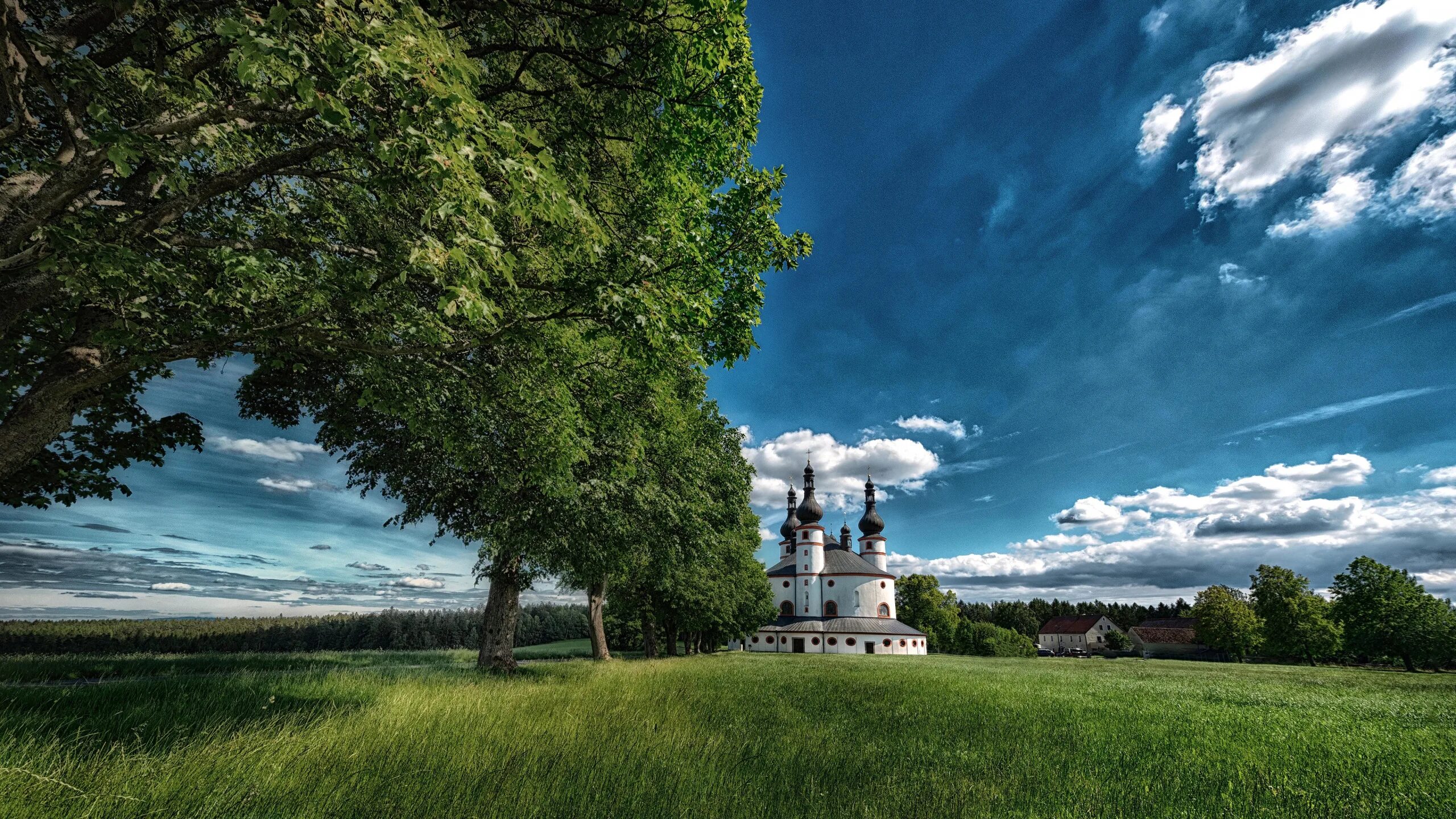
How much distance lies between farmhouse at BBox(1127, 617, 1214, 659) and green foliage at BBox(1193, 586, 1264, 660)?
30426 millimetres

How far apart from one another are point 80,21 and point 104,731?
7823mm

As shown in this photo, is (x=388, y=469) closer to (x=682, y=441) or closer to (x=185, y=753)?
(x=682, y=441)

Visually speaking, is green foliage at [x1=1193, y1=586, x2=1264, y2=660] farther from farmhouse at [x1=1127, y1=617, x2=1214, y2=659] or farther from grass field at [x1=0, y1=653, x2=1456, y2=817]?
grass field at [x1=0, y1=653, x2=1456, y2=817]

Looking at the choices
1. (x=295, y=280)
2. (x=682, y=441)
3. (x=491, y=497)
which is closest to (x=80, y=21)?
(x=295, y=280)

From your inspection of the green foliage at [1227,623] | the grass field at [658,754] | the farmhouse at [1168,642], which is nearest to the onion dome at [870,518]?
the green foliage at [1227,623]

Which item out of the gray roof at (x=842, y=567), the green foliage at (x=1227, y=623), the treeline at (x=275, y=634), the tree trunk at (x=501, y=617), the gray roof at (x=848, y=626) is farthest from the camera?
the gray roof at (x=842, y=567)

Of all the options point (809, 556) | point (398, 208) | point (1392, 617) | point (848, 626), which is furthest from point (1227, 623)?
point (398, 208)

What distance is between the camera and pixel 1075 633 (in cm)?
11819

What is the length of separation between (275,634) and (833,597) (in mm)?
60753

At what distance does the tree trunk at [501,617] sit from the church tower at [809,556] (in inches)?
2526

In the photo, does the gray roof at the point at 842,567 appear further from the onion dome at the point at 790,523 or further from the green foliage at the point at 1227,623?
the green foliage at the point at 1227,623

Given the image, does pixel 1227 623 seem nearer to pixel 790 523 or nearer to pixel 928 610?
pixel 928 610

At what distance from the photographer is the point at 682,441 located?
53.8 ft

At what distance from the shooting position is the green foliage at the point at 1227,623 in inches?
2486
